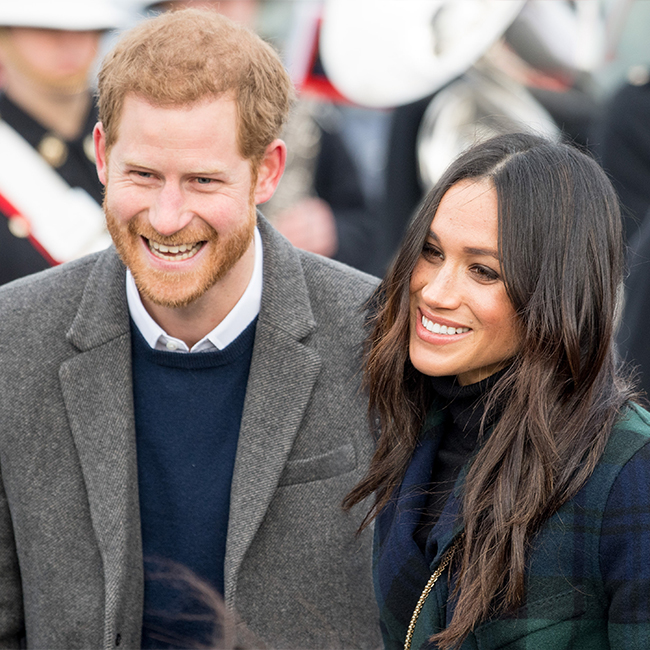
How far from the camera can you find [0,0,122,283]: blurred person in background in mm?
4008

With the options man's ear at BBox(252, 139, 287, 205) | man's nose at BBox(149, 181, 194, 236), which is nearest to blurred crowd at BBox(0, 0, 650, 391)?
man's ear at BBox(252, 139, 287, 205)

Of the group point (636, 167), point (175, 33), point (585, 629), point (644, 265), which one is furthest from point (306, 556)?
point (636, 167)

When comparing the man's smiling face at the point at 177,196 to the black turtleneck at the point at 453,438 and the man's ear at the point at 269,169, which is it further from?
the black turtleneck at the point at 453,438

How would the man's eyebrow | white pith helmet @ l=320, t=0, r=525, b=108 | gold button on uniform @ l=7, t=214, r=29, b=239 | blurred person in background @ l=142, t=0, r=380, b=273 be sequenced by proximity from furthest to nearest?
1. blurred person in background @ l=142, t=0, r=380, b=273
2. white pith helmet @ l=320, t=0, r=525, b=108
3. gold button on uniform @ l=7, t=214, r=29, b=239
4. the man's eyebrow

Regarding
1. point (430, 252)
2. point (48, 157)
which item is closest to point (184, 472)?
point (430, 252)

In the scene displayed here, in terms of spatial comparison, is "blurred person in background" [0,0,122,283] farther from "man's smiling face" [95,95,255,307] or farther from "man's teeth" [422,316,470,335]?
"man's teeth" [422,316,470,335]

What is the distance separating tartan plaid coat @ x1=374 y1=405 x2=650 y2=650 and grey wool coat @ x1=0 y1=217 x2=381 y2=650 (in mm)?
594

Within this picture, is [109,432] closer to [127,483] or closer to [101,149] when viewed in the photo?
[127,483]

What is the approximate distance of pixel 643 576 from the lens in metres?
1.70

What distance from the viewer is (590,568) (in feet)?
5.81

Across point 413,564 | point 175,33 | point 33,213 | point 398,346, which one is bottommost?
point 33,213

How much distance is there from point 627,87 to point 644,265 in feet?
4.12

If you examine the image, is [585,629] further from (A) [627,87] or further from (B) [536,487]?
(A) [627,87]

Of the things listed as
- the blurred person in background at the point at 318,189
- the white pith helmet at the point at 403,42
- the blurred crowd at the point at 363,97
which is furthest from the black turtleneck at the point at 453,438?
the white pith helmet at the point at 403,42
